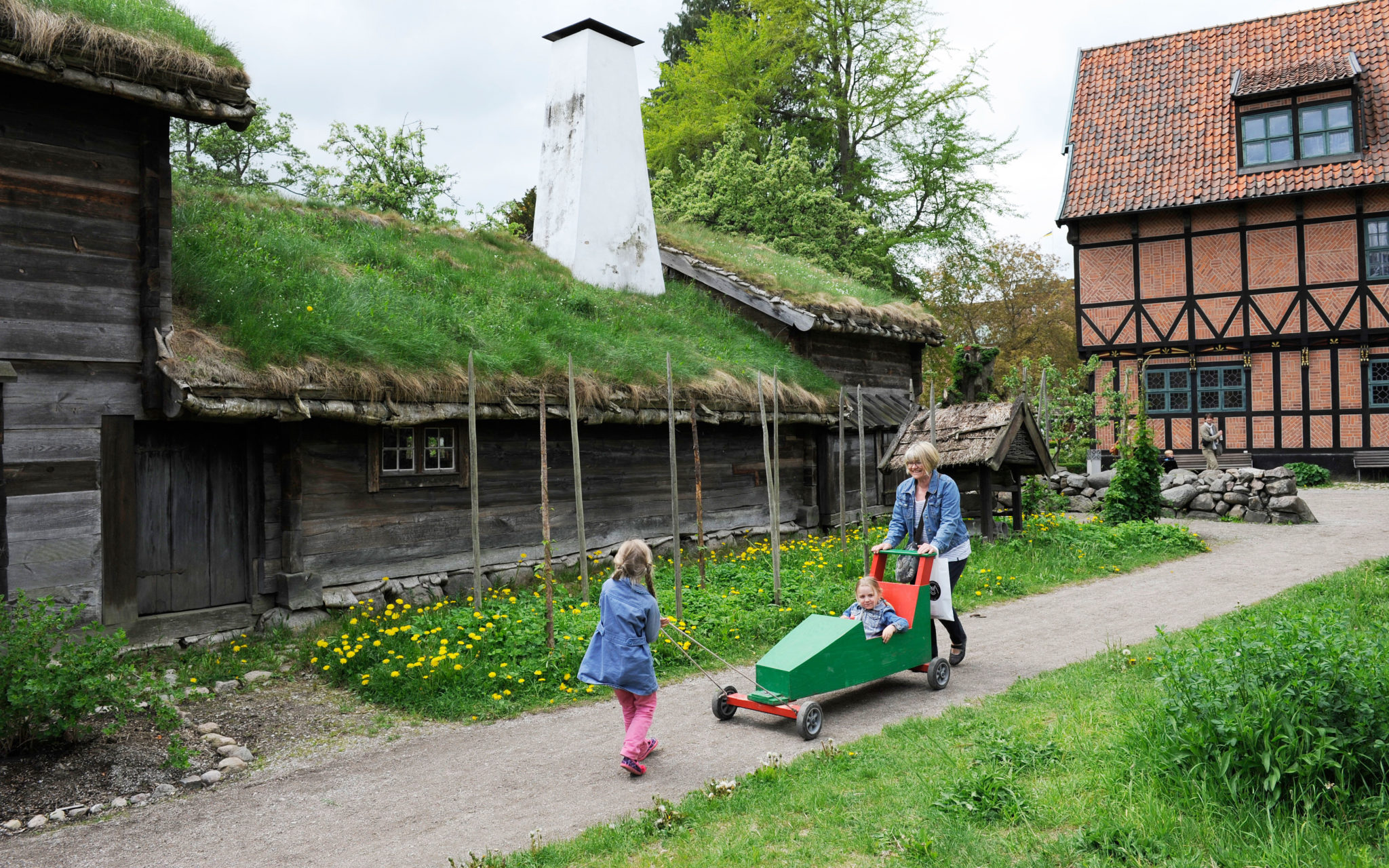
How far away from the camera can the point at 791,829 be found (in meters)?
4.05

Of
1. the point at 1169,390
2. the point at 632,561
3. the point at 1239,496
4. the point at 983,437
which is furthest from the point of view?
the point at 1169,390

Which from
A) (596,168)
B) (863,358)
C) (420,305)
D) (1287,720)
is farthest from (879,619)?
(596,168)

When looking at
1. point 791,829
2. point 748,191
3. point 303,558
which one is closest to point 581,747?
point 791,829

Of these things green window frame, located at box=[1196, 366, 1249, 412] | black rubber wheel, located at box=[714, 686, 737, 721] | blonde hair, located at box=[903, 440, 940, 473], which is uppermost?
green window frame, located at box=[1196, 366, 1249, 412]

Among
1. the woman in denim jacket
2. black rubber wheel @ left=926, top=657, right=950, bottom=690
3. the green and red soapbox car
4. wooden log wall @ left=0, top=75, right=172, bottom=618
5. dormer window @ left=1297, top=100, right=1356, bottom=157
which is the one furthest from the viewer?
dormer window @ left=1297, top=100, right=1356, bottom=157

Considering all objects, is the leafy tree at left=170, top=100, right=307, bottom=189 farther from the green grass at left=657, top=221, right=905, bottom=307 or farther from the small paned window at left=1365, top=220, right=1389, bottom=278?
the small paned window at left=1365, top=220, right=1389, bottom=278

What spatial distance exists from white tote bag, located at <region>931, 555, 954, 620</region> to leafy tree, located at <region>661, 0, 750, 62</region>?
30.8m

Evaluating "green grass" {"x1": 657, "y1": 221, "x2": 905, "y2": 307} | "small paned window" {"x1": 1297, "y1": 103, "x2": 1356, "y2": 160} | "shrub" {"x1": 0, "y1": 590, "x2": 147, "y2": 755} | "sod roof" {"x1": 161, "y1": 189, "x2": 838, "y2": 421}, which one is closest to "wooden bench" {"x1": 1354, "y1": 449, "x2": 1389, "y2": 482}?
"small paned window" {"x1": 1297, "y1": 103, "x2": 1356, "y2": 160}

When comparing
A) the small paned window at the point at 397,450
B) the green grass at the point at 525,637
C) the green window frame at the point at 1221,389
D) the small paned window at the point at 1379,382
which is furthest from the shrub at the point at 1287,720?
the small paned window at the point at 1379,382

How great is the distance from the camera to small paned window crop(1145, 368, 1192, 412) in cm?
2358

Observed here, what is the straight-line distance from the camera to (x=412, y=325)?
951 cm

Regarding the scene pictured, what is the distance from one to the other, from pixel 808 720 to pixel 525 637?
2.92 metres

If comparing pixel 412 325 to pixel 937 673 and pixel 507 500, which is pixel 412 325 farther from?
pixel 937 673

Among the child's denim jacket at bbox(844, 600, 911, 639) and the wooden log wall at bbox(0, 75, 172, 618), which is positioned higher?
the wooden log wall at bbox(0, 75, 172, 618)
